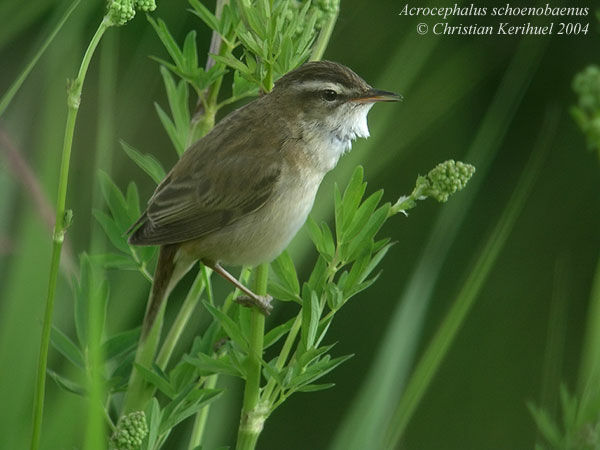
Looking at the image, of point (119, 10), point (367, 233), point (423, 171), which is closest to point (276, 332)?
point (367, 233)

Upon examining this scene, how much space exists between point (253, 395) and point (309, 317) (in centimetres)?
18

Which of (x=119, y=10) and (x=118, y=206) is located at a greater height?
(x=119, y=10)

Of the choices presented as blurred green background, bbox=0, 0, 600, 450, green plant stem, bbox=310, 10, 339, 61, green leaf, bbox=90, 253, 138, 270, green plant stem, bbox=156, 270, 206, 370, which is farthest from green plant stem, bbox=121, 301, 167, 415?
green plant stem, bbox=310, 10, 339, 61

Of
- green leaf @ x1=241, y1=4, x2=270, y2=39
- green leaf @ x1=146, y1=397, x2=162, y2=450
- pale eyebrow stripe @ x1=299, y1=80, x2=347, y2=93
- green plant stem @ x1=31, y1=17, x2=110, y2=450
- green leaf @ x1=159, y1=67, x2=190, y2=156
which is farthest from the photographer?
pale eyebrow stripe @ x1=299, y1=80, x2=347, y2=93

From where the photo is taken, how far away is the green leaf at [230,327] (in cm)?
179

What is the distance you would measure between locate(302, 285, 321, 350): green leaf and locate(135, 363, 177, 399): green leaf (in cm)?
31

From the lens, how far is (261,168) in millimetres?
2521

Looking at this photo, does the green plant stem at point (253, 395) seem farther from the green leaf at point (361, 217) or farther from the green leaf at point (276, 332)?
the green leaf at point (361, 217)

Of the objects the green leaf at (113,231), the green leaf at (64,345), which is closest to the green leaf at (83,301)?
the green leaf at (64,345)

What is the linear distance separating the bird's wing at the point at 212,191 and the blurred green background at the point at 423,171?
184 millimetres

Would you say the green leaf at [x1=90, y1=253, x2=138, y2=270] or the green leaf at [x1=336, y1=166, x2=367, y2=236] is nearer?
the green leaf at [x1=336, y1=166, x2=367, y2=236]

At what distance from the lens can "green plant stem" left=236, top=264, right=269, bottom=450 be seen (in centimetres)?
175

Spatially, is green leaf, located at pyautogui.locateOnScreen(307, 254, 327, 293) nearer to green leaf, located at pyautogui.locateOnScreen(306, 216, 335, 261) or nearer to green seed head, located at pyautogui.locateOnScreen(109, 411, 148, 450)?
green leaf, located at pyautogui.locateOnScreen(306, 216, 335, 261)

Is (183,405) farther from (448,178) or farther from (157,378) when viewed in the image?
(448,178)
